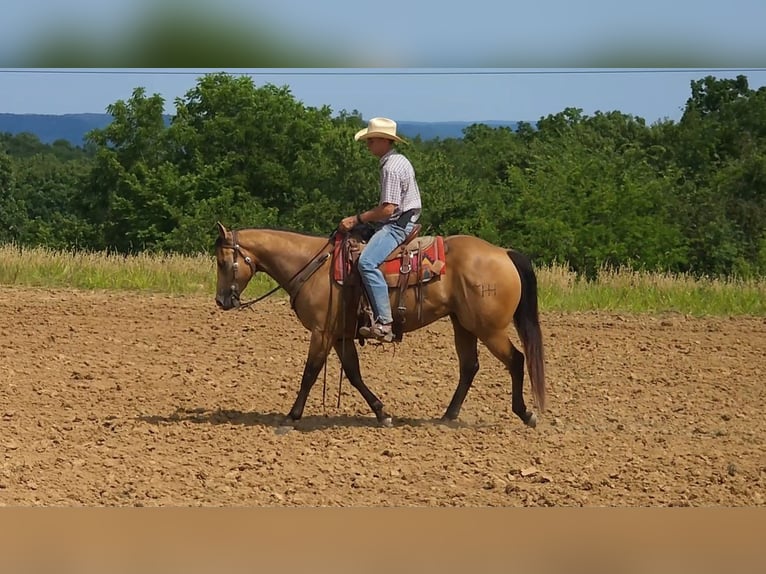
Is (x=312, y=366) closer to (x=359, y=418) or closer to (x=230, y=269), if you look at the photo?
(x=359, y=418)

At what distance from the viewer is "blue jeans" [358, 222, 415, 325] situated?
6.80 meters

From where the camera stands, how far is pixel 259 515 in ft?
8.09

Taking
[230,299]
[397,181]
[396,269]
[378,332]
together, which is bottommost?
[378,332]

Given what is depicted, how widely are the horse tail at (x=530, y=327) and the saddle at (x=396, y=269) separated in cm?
57

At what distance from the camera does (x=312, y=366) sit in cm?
712

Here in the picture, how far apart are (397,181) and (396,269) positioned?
0.73 metres

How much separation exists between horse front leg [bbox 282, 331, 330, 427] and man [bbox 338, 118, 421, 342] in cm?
30

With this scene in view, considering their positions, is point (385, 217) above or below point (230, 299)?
above

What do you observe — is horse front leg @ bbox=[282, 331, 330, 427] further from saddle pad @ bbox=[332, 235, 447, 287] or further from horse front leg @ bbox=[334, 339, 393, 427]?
saddle pad @ bbox=[332, 235, 447, 287]

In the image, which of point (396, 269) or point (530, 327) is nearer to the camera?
point (396, 269)

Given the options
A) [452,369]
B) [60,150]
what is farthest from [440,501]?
[60,150]

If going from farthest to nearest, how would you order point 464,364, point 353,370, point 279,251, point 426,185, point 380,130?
point 426,185 → point 464,364 → point 353,370 → point 279,251 → point 380,130

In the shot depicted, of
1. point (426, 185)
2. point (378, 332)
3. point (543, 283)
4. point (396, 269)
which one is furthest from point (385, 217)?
point (426, 185)

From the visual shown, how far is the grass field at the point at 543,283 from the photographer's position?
43.8 feet
